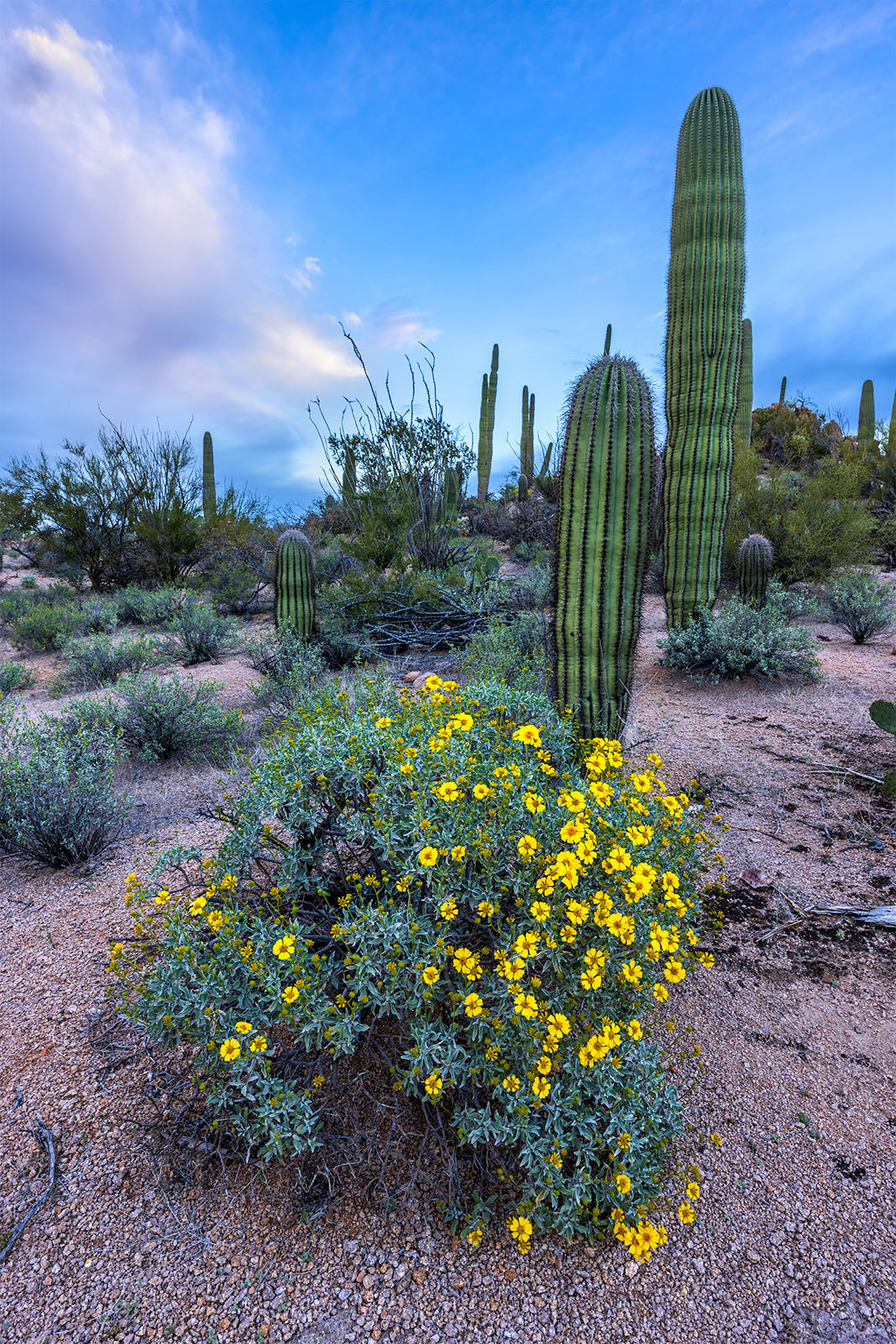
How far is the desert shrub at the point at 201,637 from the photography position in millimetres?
8703

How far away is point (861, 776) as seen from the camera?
4258mm

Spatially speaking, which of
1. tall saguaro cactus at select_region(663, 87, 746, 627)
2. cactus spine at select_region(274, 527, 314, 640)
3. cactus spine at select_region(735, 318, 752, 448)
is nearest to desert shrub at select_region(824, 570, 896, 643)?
tall saguaro cactus at select_region(663, 87, 746, 627)

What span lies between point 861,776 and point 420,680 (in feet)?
11.8

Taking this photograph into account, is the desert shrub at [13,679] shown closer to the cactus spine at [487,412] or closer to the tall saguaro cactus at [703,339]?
the tall saguaro cactus at [703,339]

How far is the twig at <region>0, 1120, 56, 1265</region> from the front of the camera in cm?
167

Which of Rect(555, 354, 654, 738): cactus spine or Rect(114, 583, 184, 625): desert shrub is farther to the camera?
Rect(114, 583, 184, 625): desert shrub

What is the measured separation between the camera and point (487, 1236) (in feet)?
5.55

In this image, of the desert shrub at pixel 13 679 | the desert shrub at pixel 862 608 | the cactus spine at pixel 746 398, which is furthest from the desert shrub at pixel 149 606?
the cactus spine at pixel 746 398

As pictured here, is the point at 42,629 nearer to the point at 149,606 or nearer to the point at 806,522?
Result: the point at 149,606

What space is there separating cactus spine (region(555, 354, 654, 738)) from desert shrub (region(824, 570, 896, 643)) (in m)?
5.40

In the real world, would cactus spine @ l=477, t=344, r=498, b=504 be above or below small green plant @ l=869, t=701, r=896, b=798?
above

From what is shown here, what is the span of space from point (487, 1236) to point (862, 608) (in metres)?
8.26

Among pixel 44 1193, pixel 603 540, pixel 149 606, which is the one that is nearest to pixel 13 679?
pixel 149 606

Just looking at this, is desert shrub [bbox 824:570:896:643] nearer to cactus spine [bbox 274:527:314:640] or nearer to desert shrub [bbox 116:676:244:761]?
cactus spine [bbox 274:527:314:640]
